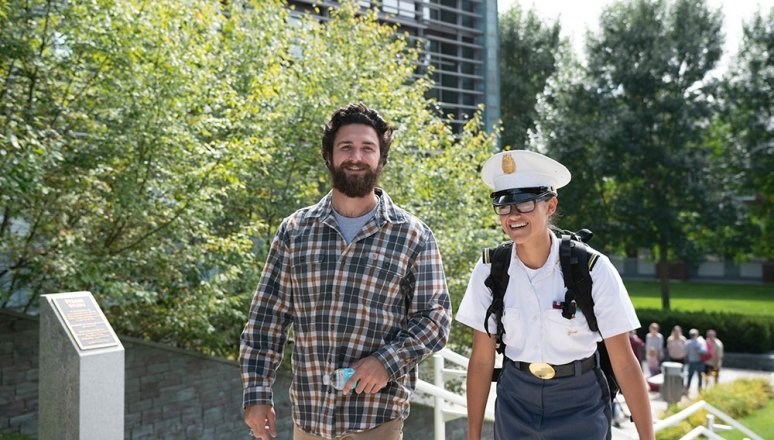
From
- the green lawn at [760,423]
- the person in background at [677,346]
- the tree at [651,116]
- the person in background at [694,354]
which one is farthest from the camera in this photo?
the tree at [651,116]

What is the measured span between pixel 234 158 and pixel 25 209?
2294 mm

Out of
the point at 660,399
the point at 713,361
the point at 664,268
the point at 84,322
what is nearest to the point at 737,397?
the point at 660,399

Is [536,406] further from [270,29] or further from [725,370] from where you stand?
[725,370]

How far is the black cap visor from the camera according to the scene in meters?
3.27

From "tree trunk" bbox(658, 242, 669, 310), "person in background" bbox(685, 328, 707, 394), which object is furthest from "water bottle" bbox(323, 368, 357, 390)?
"tree trunk" bbox(658, 242, 669, 310)

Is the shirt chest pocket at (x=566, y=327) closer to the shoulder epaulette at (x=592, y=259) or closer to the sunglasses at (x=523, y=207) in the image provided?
the shoulder epaulette at (x=592, y=259)

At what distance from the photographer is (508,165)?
3.38m

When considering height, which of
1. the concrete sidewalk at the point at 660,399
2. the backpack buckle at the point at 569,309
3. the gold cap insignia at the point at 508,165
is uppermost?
the gold cap insignia at the point at 508,165

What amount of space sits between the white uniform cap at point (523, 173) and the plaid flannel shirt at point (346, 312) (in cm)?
37

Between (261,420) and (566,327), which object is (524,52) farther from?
(261,420)

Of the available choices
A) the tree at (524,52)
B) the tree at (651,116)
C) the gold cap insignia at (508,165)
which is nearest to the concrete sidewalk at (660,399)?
the tree at (651,116)

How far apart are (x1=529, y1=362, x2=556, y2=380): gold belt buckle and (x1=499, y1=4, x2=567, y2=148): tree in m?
37.1

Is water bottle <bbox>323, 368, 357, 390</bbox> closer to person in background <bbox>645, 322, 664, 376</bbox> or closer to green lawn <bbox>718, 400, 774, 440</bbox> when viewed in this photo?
green lawn <bbox>718, 400, 774, 440</bbox>

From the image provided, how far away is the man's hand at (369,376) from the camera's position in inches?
118
